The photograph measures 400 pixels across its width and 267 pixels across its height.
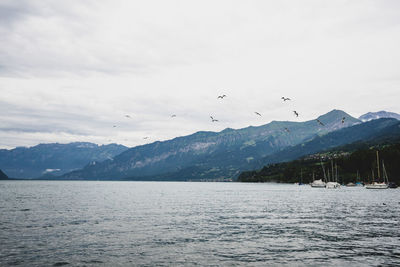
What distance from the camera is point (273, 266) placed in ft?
98.3

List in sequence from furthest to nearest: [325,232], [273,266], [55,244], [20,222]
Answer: [20,222]
[325,232]
[55,244]
[273,266]

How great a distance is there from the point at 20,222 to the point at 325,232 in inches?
1889

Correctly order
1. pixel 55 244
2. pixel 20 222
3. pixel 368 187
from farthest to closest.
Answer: pixel 368 187 < pixel 20 222 < pixel 55 244

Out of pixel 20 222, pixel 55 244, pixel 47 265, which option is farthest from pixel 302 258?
pixel 20 222

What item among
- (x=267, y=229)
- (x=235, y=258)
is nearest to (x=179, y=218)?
(x=267, y=229)

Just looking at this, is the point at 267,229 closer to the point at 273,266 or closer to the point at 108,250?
the point at 273,266

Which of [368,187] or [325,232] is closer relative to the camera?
[325,232]

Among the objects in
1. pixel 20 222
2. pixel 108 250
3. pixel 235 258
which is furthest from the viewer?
pixel 20 222

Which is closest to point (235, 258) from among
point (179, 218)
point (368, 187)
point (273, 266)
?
point (273, 266)

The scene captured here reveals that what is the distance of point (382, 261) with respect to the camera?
31672mm

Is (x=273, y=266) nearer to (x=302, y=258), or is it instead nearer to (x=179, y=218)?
(x=302, y=258)

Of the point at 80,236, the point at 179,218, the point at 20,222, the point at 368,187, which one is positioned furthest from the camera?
the point at 368,187

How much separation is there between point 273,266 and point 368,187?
19272cm

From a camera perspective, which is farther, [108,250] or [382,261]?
[108,250]
